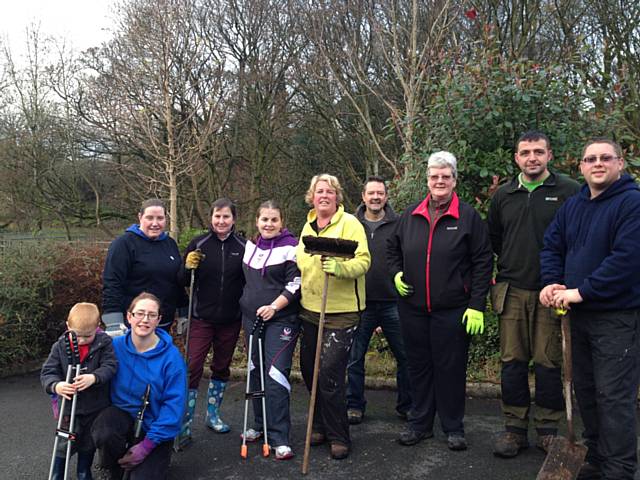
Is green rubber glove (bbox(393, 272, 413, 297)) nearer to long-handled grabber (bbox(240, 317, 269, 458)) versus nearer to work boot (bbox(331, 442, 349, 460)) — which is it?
long-handled grabber (bbox(240, 317, 269, 458))

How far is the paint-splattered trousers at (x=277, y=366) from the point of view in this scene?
4.11 m

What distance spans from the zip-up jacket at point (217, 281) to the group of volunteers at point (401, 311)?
1 cm

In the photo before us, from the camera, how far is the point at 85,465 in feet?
11.8

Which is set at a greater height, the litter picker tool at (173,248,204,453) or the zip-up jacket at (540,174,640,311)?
the zip-up jacket at (540,174,640,311)

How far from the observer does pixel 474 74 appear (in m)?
5.56

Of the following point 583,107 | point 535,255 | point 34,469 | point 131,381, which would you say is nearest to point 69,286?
point 34,469

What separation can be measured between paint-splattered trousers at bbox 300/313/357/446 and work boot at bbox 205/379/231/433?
885 millimetres

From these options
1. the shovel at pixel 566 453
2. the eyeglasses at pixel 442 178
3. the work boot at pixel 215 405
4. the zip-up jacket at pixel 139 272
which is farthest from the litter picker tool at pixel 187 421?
the shovel at pixel 566 453

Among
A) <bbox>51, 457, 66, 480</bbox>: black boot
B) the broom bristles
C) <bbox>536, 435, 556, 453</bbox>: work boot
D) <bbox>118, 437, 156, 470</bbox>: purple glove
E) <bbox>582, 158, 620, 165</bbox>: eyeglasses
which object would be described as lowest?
<bbox>51, 457, 66, 480</bbox>: black boot

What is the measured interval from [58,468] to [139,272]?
1.42m

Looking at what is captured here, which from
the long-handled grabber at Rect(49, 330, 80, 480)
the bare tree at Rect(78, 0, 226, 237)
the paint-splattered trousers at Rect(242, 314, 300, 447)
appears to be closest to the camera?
the long-handled grabber at Rect(49, 330, 80, 480)

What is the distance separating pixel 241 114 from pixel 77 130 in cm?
455

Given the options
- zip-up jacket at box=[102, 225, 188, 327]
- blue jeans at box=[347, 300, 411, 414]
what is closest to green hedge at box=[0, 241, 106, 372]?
zip-up jacket at box=[102, 225, 188, 327]

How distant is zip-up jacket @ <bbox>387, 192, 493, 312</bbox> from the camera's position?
3949 millimetres
